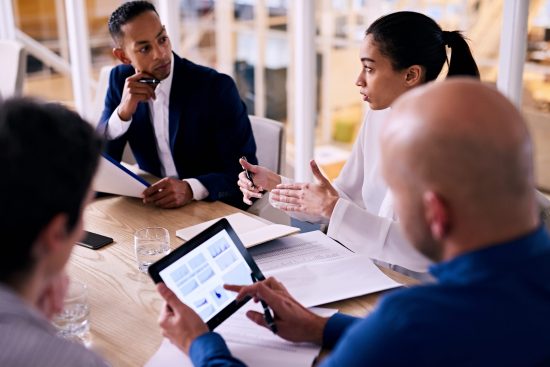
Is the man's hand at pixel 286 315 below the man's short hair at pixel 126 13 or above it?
below

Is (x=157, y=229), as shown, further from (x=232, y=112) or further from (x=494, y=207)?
(x=494, y=207)

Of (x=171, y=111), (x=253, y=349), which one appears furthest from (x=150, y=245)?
(x=171, y=111)

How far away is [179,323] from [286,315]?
0.70ft

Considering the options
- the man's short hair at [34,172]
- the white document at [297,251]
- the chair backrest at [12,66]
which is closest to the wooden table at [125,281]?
the white document at [297,251]

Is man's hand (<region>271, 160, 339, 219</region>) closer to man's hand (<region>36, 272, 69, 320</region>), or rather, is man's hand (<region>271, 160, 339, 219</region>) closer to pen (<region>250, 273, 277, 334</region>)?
pen (<region>250, 273, 277, 334</region>)

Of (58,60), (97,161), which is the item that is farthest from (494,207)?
(58,60)

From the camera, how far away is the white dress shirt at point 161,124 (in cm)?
242

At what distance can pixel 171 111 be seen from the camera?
240 cm

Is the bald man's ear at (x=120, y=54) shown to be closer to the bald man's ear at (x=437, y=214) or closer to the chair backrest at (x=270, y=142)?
the chair backrest at (x=270, y=142)

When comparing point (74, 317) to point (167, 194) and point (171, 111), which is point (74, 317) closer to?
point (167, 194)

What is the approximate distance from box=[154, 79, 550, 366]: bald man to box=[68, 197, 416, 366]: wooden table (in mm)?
537

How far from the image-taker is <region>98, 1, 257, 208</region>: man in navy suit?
237cm

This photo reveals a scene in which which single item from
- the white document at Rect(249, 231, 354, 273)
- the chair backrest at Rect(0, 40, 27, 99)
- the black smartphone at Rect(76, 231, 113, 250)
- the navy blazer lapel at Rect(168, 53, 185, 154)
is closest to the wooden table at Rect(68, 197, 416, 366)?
the black smartphone at Rect(76, 231, 113, 250)

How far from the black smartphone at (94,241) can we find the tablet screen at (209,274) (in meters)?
0.53
